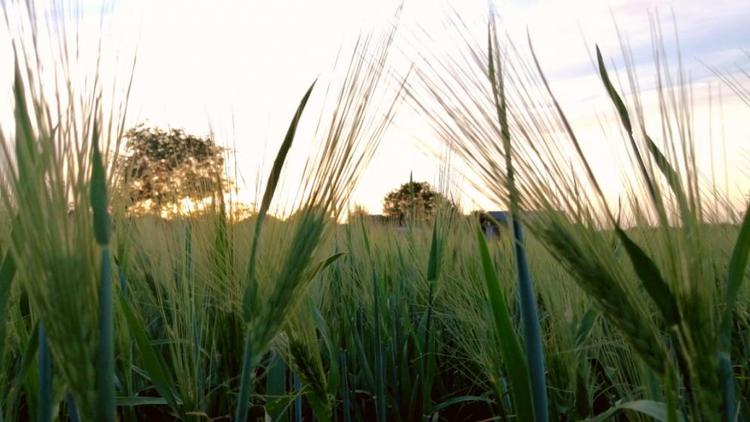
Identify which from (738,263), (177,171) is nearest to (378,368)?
(177,171)

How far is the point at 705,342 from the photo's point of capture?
2.13ft

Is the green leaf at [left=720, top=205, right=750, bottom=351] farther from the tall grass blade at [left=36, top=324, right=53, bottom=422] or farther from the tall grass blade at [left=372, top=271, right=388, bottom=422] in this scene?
the tall grass blade at [left=372, top=271, right=388, bottom=422]

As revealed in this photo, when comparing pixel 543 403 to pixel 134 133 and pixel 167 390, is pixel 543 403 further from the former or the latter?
pixel 134 133

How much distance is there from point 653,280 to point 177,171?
793 mm

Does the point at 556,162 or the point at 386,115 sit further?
the point at 386,115

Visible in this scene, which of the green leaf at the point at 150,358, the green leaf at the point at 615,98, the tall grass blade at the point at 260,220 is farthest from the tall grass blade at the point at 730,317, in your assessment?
the green leaf at the point at 150,358

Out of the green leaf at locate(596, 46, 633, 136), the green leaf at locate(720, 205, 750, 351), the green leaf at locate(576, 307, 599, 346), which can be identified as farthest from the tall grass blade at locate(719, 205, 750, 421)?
the green leaf at locate(576, 307, 599, 346)

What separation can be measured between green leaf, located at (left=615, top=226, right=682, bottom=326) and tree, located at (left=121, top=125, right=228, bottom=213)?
0.65 m

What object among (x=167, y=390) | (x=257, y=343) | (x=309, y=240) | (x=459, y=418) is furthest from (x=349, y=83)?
(x=459, y=418)

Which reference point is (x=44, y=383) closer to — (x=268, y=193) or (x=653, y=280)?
(x=268, y=193)

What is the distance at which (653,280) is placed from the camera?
0.66m

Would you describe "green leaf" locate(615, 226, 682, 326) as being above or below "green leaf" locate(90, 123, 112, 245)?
below

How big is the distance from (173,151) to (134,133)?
200mm

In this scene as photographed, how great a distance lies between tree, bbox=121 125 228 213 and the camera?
1.15 m
